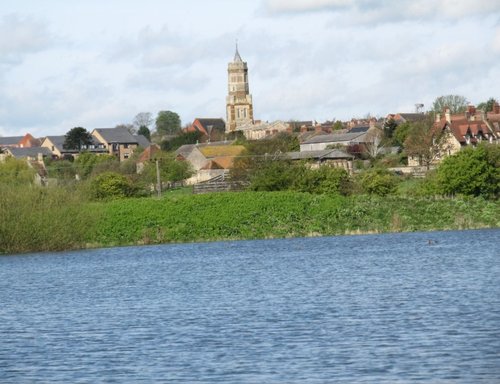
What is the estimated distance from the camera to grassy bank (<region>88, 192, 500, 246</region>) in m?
86.3

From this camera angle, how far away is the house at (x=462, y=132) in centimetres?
13862

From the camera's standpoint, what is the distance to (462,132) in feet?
476

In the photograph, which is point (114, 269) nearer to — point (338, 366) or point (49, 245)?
point (49, 245)

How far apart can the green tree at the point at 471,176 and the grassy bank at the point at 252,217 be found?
125 inches

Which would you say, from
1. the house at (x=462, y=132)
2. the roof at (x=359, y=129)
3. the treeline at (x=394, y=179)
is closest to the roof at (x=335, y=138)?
the roof at (x=359, y=129)

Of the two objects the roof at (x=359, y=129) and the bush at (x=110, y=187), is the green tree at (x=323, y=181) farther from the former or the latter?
the roof at (x=359, y=129)

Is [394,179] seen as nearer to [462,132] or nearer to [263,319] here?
[462,132]

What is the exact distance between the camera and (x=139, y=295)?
47.5 meters

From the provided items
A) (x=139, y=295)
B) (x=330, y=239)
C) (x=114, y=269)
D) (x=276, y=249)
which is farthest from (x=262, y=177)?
(x=139, y=295)

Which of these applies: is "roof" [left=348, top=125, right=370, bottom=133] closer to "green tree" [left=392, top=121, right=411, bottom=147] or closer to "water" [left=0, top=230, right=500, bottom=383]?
"green tree" [left=392, top=121, right=411, bottom=147]

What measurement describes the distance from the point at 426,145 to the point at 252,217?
160 feet

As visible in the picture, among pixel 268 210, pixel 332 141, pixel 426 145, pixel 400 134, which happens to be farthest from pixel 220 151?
pixel 268 210

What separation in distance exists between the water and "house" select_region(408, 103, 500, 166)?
239ft

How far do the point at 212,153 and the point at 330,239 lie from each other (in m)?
82.7
